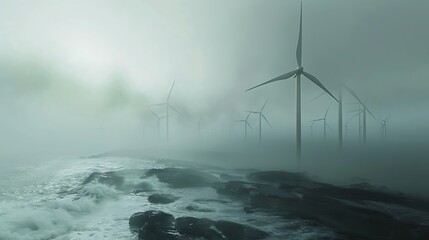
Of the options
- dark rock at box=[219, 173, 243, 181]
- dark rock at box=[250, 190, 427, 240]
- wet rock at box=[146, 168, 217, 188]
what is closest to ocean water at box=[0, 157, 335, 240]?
wet rock at box=[146, 168, 217, 188]

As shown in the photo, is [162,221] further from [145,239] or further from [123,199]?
[123,199]

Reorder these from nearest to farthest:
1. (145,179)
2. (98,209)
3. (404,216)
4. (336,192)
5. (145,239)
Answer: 1. (145,239)
2. (404,216)
3. (98,209)
4. (336,192)
5. (145,179)

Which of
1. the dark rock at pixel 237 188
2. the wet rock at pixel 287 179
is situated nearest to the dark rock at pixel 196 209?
the dark rock at pixel 237 188

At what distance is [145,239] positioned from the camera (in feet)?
87.7

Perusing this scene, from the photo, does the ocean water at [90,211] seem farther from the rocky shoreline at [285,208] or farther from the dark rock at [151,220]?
the rocky shoreline at [285,208]

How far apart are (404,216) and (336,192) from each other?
Result: 12.3m

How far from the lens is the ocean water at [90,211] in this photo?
29.4m

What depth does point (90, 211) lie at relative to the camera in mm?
38625

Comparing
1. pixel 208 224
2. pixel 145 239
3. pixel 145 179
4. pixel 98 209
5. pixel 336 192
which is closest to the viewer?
pixel 145 239

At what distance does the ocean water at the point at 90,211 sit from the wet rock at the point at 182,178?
89.2 inches

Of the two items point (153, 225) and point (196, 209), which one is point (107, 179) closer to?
point (196, 209)

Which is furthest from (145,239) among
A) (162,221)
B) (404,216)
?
(404,216)

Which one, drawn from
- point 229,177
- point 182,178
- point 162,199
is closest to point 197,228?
point 162,199

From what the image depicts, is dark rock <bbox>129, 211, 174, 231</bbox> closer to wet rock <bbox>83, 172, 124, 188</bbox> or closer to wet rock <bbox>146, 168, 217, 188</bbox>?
wet rock <bbox>146, 168, 217, 188</bbox>
